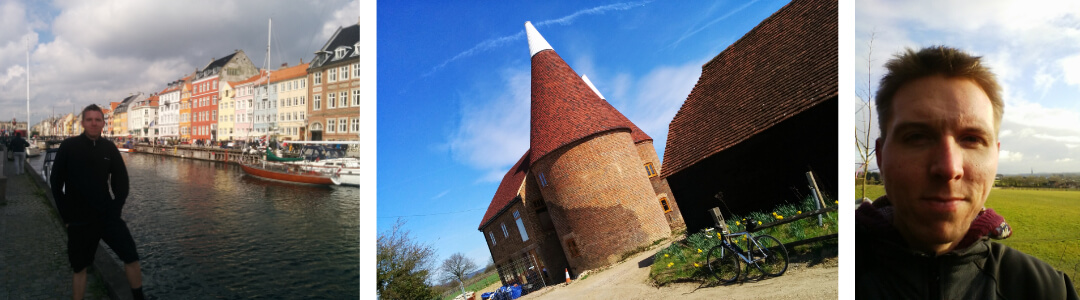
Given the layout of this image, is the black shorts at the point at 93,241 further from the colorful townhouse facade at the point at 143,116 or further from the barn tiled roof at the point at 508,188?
the barn tiled roof at the point at 508,188

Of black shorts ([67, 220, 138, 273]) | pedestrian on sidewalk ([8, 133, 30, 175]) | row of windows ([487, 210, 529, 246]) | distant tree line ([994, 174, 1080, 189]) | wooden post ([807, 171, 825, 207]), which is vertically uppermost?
pedestrian on sidewalk ([8, 133, 30, 175])

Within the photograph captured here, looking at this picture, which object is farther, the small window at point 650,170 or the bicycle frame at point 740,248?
the small window at point 650,170

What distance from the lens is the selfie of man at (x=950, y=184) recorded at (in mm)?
2986

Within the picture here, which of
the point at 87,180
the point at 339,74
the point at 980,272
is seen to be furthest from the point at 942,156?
the point at 87,180

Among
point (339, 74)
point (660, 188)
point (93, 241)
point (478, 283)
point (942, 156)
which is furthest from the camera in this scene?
point (660, 188)

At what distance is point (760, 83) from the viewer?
496 cm

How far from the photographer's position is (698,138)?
17.6 feet

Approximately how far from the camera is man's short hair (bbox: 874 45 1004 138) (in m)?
3.08

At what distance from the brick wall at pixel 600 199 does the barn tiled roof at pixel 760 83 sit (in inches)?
18.6

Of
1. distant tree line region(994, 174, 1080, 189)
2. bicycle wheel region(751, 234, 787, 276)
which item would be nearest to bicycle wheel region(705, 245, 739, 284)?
bicycle wheel region(751, 234, 787, 276)

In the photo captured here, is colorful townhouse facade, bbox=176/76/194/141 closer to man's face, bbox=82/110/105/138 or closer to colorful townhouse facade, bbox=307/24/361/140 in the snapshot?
man's face, bbox=82/110/105/138

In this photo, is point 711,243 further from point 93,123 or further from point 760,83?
point 93,123

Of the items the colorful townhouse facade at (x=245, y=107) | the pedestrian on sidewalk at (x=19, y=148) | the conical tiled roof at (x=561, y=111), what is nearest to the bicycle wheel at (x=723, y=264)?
the conical tiled roof at (x=561, y=111)

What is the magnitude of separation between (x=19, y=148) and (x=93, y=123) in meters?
0.79
